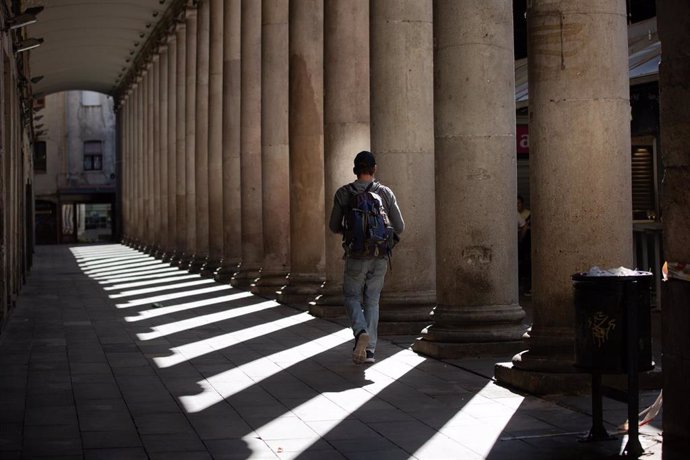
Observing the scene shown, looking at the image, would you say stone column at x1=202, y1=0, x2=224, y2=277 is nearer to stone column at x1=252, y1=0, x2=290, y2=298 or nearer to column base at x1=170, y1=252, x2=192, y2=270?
column base at x1=170, y1=252, x2=192, y2=270

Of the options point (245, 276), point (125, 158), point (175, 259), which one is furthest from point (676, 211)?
point (125, 158)

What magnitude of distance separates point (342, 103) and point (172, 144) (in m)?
27.2

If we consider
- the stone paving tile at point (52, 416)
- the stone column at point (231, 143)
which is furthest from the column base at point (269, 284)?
the stone paving tile at point (52, 416)

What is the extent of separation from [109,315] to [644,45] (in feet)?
32.7

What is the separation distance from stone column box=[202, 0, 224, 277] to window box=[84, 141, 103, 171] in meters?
50.6

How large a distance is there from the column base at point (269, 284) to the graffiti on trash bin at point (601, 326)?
47.3 feet

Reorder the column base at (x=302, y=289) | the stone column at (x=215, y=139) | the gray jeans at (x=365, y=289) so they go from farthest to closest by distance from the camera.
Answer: the stone column at (x=215, y=139)
the column base at (x=302, y=289)
the gray jeans at (x=365, y=289)

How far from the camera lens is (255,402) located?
923 cm

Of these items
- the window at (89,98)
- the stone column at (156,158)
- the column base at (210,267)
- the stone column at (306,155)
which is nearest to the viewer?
the stone column at (306,155)

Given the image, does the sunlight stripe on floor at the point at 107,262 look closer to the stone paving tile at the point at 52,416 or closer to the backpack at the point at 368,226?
the backpack at the point at 368,226

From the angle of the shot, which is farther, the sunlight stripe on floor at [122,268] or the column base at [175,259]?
the column base at [175,259]

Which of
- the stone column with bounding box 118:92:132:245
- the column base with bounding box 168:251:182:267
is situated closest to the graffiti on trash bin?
the column base with bounding box 168:251:182:267

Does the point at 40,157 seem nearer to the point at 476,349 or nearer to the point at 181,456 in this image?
the point at 476,349

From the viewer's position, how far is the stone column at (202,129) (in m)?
33.8
